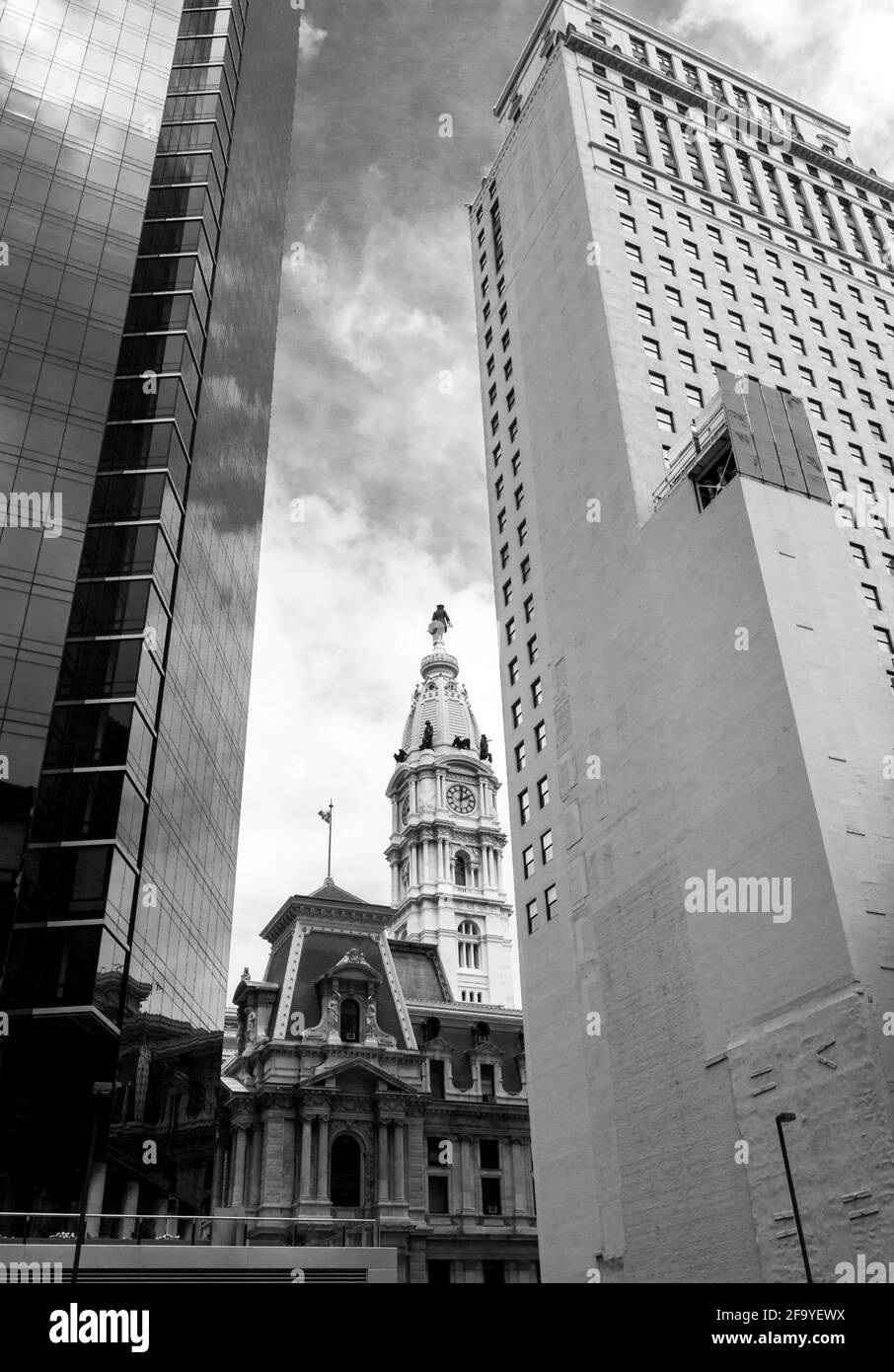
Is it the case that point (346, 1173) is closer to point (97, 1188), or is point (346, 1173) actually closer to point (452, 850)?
point (97, 1188)

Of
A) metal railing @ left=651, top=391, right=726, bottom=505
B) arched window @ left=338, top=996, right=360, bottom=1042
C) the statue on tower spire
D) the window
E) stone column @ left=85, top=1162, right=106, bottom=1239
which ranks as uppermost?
the statue on tower spire

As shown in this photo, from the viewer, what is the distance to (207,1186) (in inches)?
2083

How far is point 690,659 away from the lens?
4566 cm

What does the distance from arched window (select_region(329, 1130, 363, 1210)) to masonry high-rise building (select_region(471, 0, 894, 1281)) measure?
17978 mm

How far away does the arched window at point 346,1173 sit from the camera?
63906 millimetres

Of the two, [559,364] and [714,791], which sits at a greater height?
[559,364]

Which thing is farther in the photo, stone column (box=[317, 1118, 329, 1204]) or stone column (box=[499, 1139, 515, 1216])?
stone column (box=[499, 1139, 515, 1216])

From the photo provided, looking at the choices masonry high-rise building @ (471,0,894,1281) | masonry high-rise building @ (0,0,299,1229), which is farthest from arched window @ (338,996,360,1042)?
masonry high-rise building @ (471,0,894,1281)

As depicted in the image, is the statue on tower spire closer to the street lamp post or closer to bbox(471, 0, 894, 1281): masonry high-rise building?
bbox(471, 0, 894, 1281): masonry high-rise building

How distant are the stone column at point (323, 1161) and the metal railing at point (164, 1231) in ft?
69.9

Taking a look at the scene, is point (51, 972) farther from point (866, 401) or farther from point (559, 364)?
point (866, 401)

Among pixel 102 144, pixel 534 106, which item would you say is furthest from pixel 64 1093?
pixel 534 106

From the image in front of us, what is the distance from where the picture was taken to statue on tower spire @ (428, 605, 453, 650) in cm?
16938
